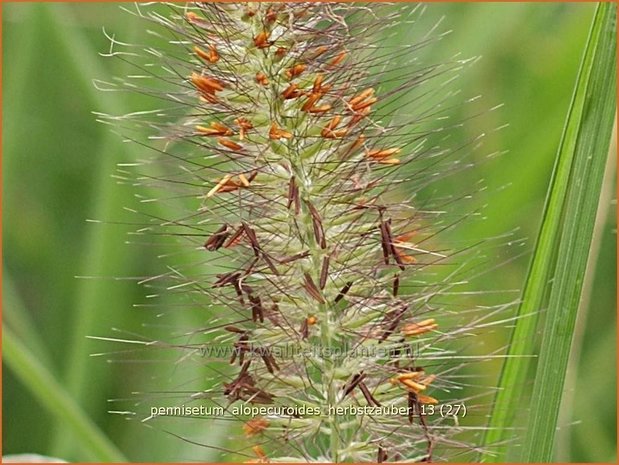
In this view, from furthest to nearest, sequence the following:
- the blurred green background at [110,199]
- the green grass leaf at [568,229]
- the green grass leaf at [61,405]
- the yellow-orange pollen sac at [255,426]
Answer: the blurred green background at [110,199] < the green grass leaf at [61,405] < the yellow-orange pollen sac at [255,426] < the green grass leaf at [568,229]

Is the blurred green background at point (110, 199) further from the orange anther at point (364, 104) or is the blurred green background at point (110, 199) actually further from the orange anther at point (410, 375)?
the orange anther at point (364, 104)

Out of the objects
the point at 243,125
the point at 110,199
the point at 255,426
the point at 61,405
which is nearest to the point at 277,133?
the point at 243,125

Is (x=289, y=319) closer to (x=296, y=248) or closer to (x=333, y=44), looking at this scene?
(x=296, y=248)

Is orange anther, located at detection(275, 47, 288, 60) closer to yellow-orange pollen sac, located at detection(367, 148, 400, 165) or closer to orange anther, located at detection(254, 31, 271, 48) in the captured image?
orange anther, located at detection(254, 31, 271, 48)

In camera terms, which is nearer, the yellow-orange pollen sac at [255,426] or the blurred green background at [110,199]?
the yellow-orange pollen sac at [255,426]

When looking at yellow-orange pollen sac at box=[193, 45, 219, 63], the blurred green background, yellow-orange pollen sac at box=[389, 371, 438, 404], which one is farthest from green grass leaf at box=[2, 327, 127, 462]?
yellow-orange pollen sac at box=[193, 45, 219, 63]

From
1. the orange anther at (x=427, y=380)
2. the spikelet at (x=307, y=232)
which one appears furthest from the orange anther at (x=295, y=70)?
the orange anther at (x=427, y=380)

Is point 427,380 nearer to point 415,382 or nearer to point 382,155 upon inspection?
point 415,382
